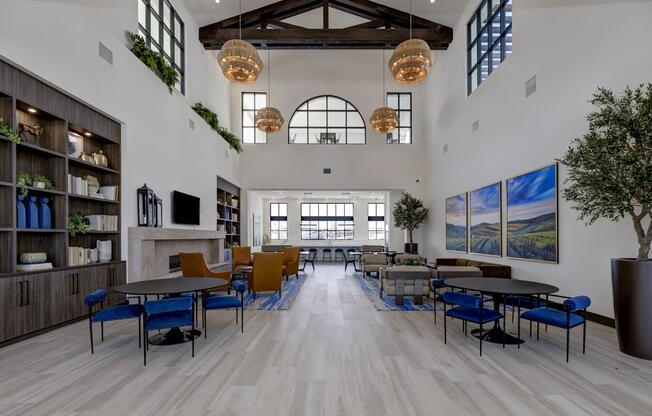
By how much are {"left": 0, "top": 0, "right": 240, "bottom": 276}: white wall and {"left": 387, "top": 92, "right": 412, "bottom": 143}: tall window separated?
7007 mm

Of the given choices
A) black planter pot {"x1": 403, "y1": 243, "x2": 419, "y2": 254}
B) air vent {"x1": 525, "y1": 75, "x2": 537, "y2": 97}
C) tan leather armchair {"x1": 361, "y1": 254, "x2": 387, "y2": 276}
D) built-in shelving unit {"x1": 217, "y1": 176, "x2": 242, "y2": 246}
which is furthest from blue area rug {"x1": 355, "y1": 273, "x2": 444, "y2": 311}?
built-in shelving unit {"x1": 217, "y1": 176, "x2": 242, "y2": 246}

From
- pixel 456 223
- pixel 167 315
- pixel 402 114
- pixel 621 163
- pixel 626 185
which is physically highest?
pixel 402 114

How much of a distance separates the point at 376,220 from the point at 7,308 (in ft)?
50.5

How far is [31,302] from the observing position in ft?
13.6

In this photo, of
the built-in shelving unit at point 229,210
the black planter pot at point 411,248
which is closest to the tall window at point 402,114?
the black planter pot at point 411,248

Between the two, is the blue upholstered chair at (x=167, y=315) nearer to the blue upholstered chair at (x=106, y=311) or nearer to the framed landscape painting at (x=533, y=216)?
the blue upholstered chair at (x=106, y=311)

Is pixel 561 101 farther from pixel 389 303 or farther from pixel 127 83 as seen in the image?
pixel 127 83

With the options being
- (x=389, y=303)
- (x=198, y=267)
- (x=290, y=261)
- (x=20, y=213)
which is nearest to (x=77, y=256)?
(x=20, y=213)

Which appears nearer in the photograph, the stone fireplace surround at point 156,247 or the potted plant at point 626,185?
the potted plant at point 626,185

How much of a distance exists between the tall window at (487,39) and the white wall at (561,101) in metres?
0.40

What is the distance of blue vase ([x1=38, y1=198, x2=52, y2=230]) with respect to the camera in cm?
452

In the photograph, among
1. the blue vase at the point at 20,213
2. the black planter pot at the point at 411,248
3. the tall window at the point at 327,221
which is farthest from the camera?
the tall window at the point at 327,221

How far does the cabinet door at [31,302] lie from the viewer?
4.01 meters

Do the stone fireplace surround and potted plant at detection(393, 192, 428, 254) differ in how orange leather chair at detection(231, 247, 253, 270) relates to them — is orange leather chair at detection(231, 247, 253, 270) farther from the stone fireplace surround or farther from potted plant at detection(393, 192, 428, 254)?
potted plant at detection(393, 192, 428, 254)
